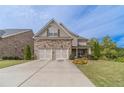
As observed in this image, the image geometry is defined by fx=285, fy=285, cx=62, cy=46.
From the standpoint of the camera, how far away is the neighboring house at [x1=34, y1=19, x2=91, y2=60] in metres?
31.3

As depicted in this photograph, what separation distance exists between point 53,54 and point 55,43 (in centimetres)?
175

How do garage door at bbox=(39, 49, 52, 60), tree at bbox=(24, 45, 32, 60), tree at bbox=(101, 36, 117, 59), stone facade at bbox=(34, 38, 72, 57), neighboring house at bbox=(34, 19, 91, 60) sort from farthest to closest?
stone facade at bbox=(34, 38, 72, 57) → neighboring house at bbox=(34, 19, 91, 60) → garage door at bbox=(39, 49, 52, 60) → tree at bbox=(101, 36, 117, 59) → tree at bbox=(24, 45, 32, 60)

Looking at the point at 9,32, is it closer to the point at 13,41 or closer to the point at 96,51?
the point at 13,41

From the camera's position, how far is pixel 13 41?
90.6 feet

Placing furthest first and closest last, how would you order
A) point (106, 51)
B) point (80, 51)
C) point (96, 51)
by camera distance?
1. point (80, 51)
2. point (106, 51)
3. point (96, 51)

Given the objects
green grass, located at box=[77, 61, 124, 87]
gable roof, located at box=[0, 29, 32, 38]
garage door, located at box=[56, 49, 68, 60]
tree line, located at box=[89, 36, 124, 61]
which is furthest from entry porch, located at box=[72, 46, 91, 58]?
green grass, located at box=[77, 61, 124, 87]

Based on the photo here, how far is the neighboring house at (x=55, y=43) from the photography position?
31.3 m

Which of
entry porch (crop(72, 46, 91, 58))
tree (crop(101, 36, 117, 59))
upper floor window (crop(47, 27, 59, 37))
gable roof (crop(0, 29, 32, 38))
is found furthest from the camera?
upper floor window (crop(47, 27, 59, 37))

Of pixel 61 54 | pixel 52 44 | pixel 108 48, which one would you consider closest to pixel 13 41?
pixel 52 44

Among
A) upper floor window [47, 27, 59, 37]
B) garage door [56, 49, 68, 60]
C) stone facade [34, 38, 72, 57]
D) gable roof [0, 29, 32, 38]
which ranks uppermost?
upper floor window [47, 27, 59, 37]

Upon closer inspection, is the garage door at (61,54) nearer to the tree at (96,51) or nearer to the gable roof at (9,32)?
the tree at (96,51)

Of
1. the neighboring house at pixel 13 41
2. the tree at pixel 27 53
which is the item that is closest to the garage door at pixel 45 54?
the neighboring house at pixel 13 41

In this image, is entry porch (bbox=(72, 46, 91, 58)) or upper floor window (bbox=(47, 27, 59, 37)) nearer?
entry porch (bbox=(72, 46, 91, 58))

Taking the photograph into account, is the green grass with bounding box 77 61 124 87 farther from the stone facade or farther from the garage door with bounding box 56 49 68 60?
the stone facade
